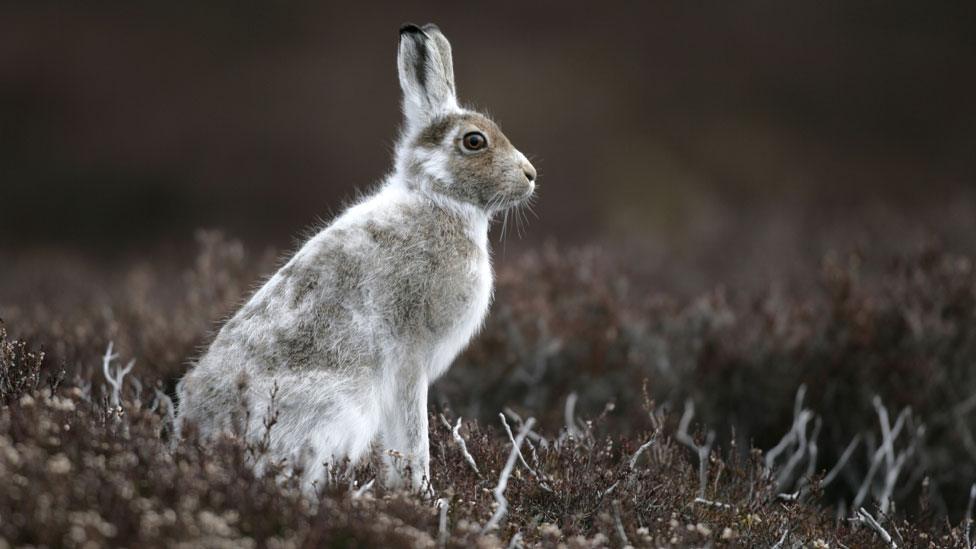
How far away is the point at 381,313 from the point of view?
390 centimetres

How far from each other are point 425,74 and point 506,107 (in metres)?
10.6

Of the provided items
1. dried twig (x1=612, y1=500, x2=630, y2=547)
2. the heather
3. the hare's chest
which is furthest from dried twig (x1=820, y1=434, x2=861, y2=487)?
the hare's chest

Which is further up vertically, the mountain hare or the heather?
the mountain hare

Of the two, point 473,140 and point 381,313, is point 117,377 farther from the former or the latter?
point 473,140

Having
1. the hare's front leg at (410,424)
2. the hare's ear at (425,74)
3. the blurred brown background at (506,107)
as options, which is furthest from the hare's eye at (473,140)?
the blurred brown background at (506,107)

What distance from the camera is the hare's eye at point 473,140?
4.38 meters

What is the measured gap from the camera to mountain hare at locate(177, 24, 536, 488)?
3.72 meters

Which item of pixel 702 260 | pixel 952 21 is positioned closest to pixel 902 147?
pixel 952 21

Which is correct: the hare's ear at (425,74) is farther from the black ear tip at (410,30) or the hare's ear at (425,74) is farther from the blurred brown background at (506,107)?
the blurred brown background at (506,107)

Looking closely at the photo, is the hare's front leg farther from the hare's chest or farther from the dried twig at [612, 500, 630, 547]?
the dried twig at [612, 500, 630, 547]

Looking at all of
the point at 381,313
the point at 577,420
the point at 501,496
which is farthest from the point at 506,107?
the point at 501,496

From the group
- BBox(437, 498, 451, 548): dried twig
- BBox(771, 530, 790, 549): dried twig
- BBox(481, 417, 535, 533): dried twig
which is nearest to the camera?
BBox(437, 498, 451, 548): dried twig

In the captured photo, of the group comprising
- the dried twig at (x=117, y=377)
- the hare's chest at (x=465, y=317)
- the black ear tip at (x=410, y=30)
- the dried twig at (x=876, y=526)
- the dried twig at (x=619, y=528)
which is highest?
the black ear tip at (x=410, y=30)

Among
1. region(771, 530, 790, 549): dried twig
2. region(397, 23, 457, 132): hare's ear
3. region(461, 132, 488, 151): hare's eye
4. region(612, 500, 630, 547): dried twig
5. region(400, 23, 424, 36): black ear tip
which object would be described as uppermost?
region(400, 23, 424, 36): black ear tip
